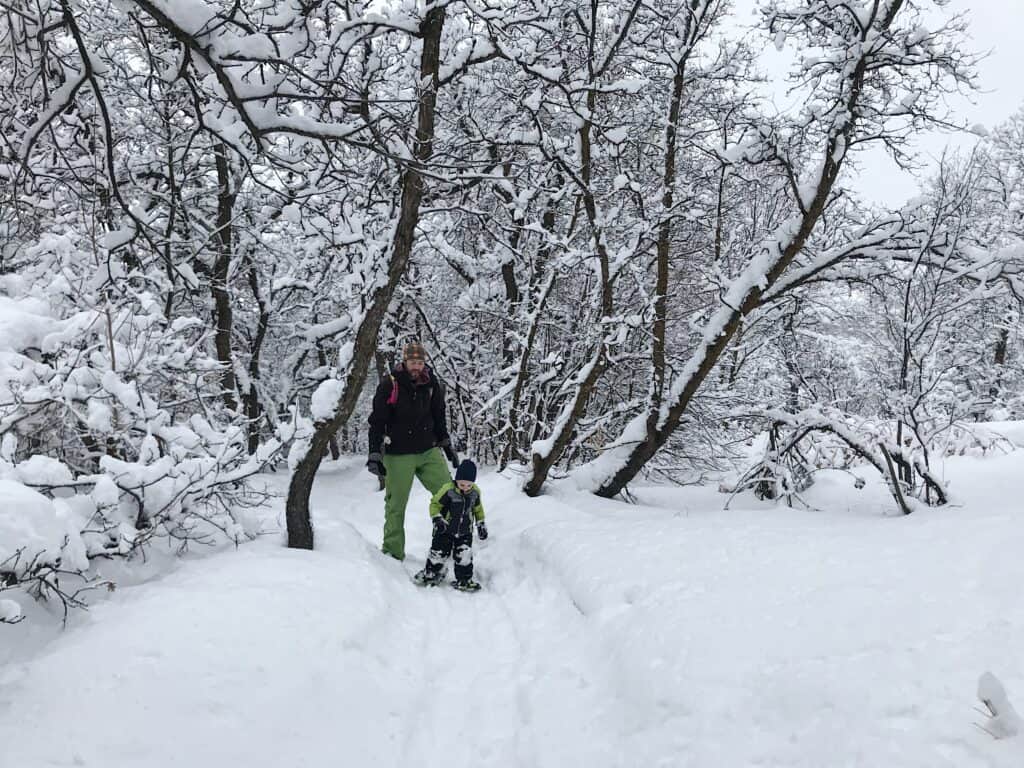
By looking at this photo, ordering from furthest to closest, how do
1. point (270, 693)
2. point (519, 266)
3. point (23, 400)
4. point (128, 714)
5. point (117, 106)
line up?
point (519, 266), point (117, 106), point (23, 400), point (270, 693), point (128, 714)

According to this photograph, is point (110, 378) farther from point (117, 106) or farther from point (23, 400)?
point (117, 106)

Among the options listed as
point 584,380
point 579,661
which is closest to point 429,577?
point 579,661

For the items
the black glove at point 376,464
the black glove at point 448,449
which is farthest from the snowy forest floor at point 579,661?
the black glove at point 448,449

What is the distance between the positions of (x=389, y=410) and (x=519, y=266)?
21.0 feet

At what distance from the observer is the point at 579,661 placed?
3.60m

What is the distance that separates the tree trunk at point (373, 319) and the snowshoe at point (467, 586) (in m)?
1.22

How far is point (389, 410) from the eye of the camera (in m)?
6.05

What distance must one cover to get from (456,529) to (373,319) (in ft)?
6.26

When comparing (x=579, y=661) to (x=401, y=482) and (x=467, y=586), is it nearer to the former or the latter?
(x=467, y=586)

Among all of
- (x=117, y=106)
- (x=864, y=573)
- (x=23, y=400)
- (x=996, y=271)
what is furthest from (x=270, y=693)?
(x=117, y=106)

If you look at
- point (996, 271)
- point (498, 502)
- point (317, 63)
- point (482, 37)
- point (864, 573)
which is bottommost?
point (498, 502)

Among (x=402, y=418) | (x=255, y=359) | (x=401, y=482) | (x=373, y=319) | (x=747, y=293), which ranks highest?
(x=747, y=293)

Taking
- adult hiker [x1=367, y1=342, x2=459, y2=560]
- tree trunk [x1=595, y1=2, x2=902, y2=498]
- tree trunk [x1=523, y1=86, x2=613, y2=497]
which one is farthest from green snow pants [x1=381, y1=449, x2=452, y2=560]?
tree trunk [x1=595, y1=2, x2=902, y2=498]

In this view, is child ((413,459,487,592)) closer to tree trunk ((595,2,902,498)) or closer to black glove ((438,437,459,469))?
black glove ((438,437,459,469))
